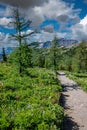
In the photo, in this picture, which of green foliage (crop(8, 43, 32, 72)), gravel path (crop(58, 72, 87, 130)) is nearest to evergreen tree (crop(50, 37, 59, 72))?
green foliage (crop(8, 43, 32, 72))

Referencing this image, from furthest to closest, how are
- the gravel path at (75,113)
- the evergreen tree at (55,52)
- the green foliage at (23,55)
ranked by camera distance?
the evergreen tree at (55,52), the green foliage at (23,55), the gravel path at (75,113)

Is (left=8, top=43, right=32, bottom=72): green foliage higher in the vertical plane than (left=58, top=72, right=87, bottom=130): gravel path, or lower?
higher

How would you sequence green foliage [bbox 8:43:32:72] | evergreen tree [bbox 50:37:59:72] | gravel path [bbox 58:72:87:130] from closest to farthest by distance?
gravel path [bbox 58:72:87:130] < green foliage [bbox 8:43:32:72] < evergreen tree [bbox 50:37:59:72]

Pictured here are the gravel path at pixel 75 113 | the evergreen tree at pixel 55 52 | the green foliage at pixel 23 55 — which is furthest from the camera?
the evergreen tree at pixel 55 52

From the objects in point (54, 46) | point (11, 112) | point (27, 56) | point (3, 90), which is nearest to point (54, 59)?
point (54, 46)

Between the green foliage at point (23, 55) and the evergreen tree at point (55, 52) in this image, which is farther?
the evergreen tree at point (55, 52)

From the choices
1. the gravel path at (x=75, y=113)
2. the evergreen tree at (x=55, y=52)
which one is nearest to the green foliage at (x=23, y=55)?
the gravel path at (x=75, y=113)

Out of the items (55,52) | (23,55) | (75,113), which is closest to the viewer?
(75,113)

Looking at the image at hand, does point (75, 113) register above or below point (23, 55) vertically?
below

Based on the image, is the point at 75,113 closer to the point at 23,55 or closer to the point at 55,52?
the point at 23,55

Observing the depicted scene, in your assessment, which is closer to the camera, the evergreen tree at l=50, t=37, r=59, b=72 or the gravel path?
the gravel path

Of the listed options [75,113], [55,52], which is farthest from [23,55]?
[55,52]

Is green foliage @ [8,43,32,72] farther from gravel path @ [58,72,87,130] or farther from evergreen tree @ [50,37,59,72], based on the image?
evergreen tree @ [50,37,59,72]

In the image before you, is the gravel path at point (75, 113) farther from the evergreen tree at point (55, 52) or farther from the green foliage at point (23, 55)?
the evergreen tree at point (55, 52)
